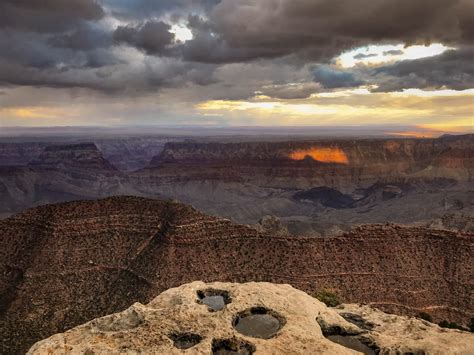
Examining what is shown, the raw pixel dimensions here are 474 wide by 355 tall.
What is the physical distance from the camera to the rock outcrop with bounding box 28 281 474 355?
114 feet

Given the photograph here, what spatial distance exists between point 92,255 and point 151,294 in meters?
17.0

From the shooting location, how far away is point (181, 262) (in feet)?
249

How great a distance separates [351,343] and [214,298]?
1439 cm

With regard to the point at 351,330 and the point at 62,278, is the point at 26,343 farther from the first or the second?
the point at 351,330

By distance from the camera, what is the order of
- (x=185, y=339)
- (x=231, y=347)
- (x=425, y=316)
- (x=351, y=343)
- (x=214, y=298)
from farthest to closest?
(x=425, y=316) < (x=214, y=298) < (x=351, y=343) < (x=185, y=339) < (x=231, y=347)

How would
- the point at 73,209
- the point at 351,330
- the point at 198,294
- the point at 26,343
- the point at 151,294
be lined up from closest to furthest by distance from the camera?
the point at 351,330
the point at 198,294
the point at 26,343
the point at 151,294
the point at 73,209

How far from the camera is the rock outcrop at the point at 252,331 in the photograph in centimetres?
3475

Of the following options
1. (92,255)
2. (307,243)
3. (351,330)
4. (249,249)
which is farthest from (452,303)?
(92,255)

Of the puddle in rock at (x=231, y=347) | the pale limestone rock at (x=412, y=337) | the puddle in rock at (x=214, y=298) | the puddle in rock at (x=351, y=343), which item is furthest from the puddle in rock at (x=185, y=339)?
the pale limestone rock at (x=412, y=337)

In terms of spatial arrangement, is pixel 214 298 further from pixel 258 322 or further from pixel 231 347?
pixel 231 347

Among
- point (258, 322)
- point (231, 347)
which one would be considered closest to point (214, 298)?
point (258, 322)

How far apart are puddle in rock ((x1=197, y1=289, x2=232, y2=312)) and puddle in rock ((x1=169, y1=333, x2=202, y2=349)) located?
5.78 m

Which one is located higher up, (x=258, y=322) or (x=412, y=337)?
(x=258, y=322)

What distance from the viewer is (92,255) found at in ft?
269
